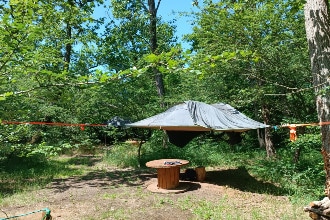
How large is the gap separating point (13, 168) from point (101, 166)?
275 cm

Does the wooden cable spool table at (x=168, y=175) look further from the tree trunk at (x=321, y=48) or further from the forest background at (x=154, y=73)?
the tree trunk at (x=321, y=48)

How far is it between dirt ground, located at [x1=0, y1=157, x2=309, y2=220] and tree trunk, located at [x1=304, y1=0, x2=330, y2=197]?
1.40 meters

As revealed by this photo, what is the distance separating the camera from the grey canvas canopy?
6.23 m

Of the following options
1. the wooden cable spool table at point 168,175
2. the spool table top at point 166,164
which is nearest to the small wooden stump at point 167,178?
the wooden cable spool table at point 168,175

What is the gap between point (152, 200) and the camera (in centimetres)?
541

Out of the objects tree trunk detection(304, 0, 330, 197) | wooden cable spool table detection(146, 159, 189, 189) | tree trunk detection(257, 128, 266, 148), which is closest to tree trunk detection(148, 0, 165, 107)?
tree trunk detection(257, 128, 266, 148)

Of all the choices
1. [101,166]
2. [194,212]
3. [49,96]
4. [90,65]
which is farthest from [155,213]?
[90,65]

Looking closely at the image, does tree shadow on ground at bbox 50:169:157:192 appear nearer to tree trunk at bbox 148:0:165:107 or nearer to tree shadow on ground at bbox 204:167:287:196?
tree shadow on ground at bbox 204:167:287:196

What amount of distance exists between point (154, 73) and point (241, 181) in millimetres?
4931

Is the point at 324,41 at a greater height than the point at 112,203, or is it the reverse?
the point at 324,41

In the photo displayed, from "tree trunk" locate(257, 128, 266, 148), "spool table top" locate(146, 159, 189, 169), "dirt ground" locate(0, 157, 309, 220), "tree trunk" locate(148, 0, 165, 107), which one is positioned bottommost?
"dirt ground" locate(0, 157, 309, 220)

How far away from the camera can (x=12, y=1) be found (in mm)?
2695

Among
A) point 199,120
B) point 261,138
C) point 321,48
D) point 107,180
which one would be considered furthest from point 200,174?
point 261,138

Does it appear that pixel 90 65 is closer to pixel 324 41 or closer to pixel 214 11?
pixel 214 11
